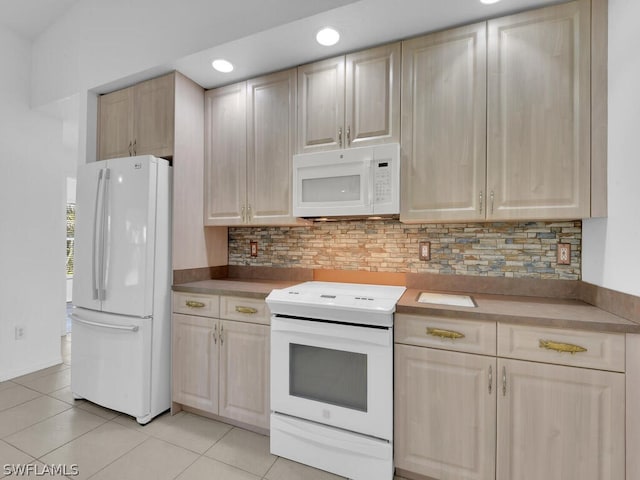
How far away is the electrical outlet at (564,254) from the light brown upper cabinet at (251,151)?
5.28 feet

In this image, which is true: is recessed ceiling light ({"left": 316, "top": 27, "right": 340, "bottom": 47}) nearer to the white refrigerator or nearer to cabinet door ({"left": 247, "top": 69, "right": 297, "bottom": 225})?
cabinet door ({"left": 247, "top": 69, "right": 297, "bottom": 225})

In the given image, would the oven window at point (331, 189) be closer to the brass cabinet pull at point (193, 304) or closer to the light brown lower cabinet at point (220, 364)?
the light brown lower cabinet at point (220, 364)

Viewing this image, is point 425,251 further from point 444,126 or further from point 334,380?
point 334,380

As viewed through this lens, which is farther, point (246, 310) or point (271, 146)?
point (271, 146)

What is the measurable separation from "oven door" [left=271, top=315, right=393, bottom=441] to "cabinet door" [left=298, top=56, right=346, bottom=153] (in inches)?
45.3

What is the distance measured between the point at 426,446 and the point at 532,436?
1.53ft

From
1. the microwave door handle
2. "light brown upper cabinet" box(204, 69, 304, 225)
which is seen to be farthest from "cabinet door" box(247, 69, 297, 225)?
the microwave door handle

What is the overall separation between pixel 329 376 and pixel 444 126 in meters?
1.52

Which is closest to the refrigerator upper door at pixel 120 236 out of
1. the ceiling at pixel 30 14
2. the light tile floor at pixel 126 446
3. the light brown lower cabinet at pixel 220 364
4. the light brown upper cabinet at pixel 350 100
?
the light brown lower cabinet at pixel 220 364

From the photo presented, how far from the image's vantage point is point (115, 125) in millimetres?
2518

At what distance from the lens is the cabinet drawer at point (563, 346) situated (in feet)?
4.21

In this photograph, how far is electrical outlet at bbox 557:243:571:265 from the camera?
71.3 inches

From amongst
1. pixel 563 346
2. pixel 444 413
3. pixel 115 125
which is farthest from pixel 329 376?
pixel 115 125

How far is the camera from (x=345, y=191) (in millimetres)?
1974
